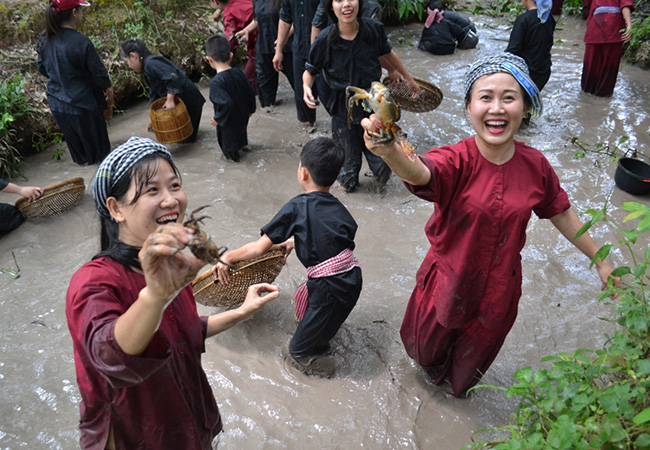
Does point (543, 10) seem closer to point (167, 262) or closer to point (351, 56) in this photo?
point (351, 56)

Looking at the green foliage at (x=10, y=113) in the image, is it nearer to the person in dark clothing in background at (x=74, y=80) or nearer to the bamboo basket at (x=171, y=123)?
the person in dark clothing in background at (x=74, y=80)

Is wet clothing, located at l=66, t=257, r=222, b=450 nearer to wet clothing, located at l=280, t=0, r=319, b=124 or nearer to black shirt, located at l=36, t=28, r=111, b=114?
black shirt, located at l=36, t=28, r=111, b=114

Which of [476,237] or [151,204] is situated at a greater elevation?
[151,204]

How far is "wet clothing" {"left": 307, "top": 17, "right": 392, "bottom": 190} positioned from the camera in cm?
427

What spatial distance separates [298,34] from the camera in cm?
559

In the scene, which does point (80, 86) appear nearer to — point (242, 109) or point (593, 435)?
point (242, 109)

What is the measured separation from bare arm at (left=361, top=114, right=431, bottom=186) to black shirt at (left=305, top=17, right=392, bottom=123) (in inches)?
102

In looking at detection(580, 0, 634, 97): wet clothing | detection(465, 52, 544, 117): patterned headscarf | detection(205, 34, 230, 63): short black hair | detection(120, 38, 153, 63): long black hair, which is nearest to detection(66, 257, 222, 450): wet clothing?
detection(465, 52, 544, 117): patterned headscarf

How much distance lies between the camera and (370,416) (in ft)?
9.12

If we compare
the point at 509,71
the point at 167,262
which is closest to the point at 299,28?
the point at 509,71

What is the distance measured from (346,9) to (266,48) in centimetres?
252

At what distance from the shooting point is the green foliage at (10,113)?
5.15 meters

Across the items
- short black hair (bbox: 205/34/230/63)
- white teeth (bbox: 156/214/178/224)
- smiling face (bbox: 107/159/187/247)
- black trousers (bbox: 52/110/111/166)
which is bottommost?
black trousers (bbox: 52/110/111/166)

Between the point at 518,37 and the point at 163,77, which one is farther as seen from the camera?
the point at 518,37
